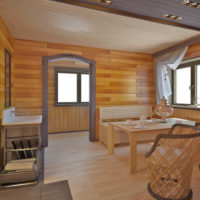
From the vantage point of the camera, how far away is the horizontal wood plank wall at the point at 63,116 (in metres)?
5.02

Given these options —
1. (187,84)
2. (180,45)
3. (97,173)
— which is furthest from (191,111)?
(97,173)

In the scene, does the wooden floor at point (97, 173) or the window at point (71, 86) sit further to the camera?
the window at point (71, 86)

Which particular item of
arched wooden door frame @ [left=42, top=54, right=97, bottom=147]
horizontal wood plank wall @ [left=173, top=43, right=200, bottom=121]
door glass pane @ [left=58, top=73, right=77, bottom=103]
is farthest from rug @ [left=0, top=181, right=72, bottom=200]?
door glass pane @ [left=58, top=73, right=77, bottom=103]

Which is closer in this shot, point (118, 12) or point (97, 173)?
point (118, 12)

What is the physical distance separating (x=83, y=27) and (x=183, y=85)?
125 inches

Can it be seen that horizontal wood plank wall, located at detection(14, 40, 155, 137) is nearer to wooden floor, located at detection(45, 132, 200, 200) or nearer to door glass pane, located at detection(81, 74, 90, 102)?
wooden floor, located at detection(45, 132, 200, 200)

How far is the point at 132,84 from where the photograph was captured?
177 inches

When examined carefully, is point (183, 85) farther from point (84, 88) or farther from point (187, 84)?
point (84, 88)

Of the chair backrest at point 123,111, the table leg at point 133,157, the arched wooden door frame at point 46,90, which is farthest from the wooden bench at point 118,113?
the table leg at point 133,157

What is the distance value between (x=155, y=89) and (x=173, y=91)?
1.82 ft

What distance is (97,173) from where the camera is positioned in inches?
94.3

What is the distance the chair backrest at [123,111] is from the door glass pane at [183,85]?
36.0 inches

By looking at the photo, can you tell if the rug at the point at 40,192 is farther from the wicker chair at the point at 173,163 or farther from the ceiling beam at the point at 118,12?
the ceiling beam at the point at 118,12

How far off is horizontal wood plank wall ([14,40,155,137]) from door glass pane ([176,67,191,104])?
2.32 feet
